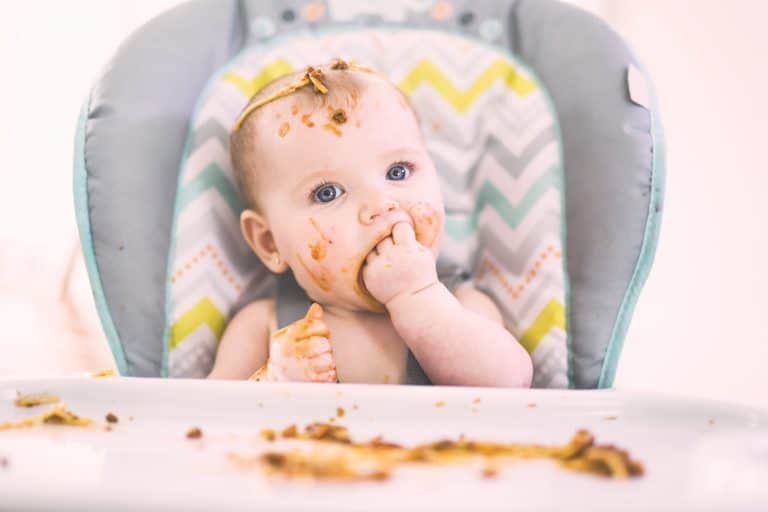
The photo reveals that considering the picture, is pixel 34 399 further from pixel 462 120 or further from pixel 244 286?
pixel 462 120

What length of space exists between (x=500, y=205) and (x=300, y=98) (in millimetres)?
271

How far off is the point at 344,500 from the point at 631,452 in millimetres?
214

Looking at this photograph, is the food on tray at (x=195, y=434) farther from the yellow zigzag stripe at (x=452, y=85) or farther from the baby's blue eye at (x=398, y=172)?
the yellow zigzag stripe at (x=452, y=85)

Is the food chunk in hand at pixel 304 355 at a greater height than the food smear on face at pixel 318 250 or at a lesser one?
lesser

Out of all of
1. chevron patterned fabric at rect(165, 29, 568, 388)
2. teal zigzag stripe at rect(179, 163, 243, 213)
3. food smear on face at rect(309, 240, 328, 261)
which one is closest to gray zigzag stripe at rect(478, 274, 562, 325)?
chevron patterned fabric at rect(165, 29, 568, 388)

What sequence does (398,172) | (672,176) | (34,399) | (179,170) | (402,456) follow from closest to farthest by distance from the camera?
1. (402,456)
2. (34,399)
3. (398,172)
4. (179,170)
5. (672,176)

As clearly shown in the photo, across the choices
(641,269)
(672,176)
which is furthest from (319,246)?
(672,176)

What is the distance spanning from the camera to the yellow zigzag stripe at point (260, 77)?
1.00 m

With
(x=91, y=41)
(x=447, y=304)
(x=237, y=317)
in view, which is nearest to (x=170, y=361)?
(x=237, y=317)

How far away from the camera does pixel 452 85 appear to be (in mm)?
1012

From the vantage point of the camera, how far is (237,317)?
3.05 ft

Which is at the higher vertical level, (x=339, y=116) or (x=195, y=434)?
(x=339, y=116)

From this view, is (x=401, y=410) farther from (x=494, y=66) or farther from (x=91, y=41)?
(x=91, y=41)

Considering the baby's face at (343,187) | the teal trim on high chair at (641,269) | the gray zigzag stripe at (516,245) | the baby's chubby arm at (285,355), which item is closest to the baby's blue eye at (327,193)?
the baby's face at (343,187)
